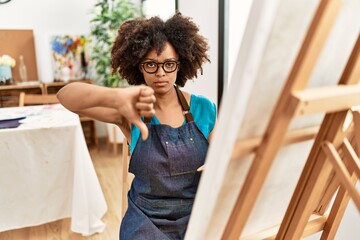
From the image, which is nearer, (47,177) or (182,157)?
(182,157)

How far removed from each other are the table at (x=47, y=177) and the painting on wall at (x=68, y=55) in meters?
1.64

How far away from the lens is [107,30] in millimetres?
3426

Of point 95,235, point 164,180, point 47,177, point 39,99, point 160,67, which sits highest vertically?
point 160,67

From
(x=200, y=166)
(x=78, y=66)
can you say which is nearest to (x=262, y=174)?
(x=200, y=166)

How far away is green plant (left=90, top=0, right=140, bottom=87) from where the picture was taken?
10.8 feet

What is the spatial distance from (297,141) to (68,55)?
11.0 ft

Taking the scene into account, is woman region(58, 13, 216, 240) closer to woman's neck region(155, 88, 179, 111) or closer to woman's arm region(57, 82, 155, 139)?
woman's neck region(155, 88, 179, 111)

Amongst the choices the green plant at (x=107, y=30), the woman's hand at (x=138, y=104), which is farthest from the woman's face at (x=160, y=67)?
the green plant at (x=107, y=30)

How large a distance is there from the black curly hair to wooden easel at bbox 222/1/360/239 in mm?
551

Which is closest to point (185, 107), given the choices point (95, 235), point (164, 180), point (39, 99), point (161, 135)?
point (161, 135)

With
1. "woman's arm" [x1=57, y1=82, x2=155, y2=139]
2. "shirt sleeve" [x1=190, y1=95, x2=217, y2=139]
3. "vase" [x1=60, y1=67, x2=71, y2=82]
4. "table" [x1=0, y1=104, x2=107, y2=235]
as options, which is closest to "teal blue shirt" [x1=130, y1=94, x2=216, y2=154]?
"shirt sleeve" [x1=190, y1=95, x2=217, y2=139]

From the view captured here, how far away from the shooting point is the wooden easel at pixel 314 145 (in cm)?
48

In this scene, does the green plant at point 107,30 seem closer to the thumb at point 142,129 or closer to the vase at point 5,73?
the vase at point 5,73

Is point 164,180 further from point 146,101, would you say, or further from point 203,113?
point 146,101
